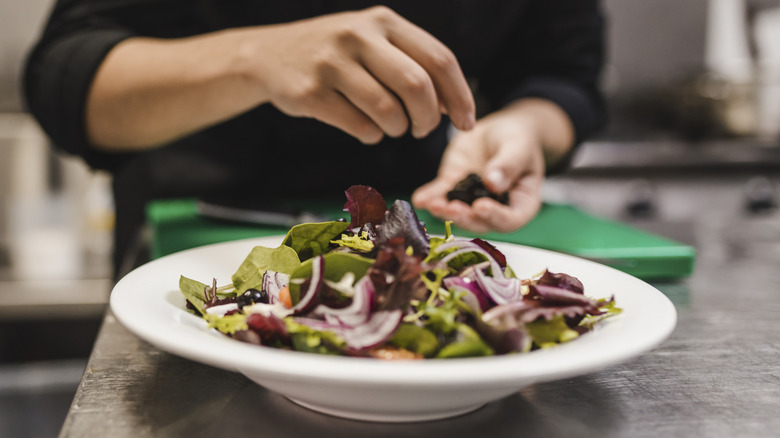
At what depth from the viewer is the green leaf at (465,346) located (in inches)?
14.8

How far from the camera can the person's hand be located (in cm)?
87

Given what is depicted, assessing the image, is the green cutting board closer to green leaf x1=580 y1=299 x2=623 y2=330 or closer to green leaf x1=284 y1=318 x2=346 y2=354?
green leaf x1=580 y1=299 x2=623 y2=330

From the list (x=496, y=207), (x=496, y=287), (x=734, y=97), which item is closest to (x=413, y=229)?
(x=496, y=287)

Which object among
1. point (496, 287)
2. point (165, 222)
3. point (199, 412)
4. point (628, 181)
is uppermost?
point (496, 287)

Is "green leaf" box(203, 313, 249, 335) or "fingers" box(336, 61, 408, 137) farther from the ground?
"fingers" box(336, 61, 408, 137)

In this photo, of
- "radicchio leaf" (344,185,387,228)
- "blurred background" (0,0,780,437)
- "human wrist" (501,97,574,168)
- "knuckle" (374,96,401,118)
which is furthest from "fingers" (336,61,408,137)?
"blurred background" (0,0,780,437)

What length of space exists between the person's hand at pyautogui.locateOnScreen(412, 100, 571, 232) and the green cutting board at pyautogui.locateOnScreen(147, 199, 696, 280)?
6 centimetres

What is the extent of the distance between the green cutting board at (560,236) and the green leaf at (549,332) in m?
0.46

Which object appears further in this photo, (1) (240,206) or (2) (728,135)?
(2) (728,135)

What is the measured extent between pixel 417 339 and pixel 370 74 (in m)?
0.37

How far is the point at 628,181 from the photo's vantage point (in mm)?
2486

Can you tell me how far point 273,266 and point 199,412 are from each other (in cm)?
12

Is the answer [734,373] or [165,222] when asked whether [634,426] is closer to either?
[734,373]

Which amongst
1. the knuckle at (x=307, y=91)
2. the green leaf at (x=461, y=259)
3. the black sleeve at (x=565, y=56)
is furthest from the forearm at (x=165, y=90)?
the black sleeve at (x=565, y=56)
